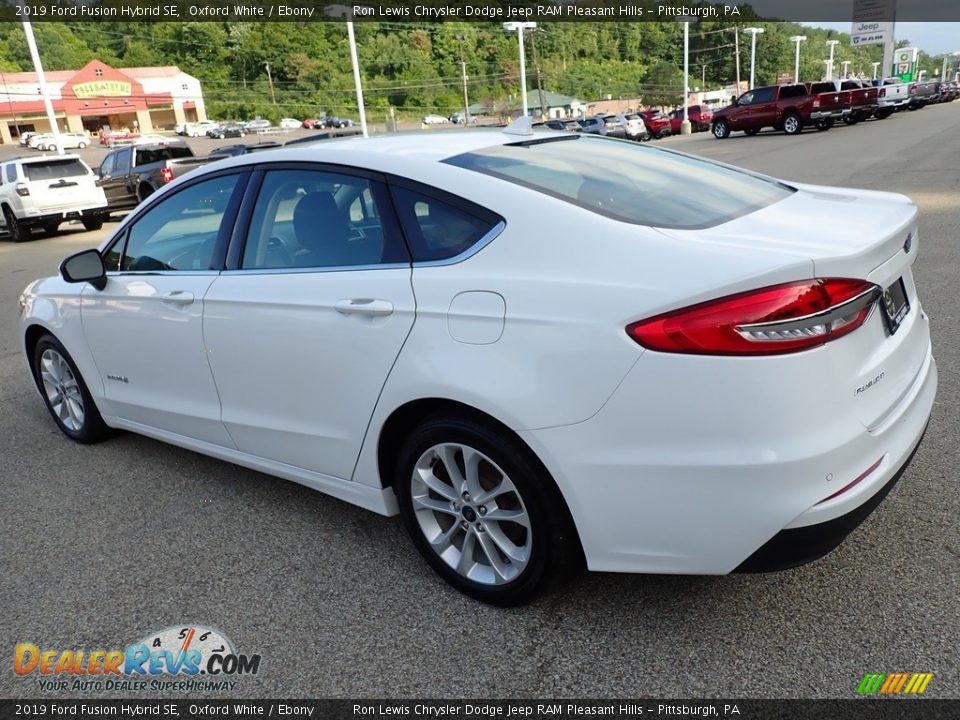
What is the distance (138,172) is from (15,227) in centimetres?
312

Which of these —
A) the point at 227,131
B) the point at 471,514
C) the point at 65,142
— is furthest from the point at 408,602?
the point at 65,142

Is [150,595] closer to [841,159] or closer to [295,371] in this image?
[295,371]

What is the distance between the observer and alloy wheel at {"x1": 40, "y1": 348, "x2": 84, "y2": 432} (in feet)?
14.7

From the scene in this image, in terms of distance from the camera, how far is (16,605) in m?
2.96

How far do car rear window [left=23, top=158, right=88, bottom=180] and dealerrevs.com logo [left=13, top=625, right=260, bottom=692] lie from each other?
1689cm

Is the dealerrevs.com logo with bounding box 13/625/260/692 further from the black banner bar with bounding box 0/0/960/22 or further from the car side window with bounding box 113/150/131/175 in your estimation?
the black banner bar with bounding box 0/0/960/22

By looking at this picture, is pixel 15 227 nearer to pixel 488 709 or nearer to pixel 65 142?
pixel 488 709

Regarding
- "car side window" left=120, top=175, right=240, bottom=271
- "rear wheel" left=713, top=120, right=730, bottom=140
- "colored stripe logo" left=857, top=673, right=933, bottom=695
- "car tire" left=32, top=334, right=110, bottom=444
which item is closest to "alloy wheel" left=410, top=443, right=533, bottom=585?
"colored stripe logo" left=857, top=673, right=933, bottom=695

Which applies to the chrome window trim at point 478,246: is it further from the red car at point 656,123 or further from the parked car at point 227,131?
the parked car at point 227,131

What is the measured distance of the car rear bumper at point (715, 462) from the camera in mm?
2027

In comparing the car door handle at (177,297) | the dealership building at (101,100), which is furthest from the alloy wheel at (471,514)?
the dealership building at (101,100)

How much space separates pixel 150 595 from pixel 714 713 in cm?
207

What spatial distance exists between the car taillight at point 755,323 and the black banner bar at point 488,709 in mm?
1012

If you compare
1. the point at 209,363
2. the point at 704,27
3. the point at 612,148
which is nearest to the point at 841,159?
the point at 612,148
